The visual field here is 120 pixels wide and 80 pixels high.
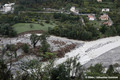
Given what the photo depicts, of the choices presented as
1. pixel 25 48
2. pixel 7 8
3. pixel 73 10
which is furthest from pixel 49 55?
pixel 7 8

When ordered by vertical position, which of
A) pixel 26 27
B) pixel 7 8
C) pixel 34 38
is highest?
pixel 34 38

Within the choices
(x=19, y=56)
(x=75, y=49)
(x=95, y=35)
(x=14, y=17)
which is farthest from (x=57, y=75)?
(x=14, y=17)

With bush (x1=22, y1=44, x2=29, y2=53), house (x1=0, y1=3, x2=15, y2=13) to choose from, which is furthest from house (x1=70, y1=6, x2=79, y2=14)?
bush (x1=22, y1=44, x2=29, y2=53)

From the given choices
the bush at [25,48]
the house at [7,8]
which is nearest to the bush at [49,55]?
the bush at [25,48]

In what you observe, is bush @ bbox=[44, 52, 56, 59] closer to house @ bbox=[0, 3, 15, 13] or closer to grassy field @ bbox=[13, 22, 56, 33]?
grassy field @ bbox=[13, 22, 56, 33]

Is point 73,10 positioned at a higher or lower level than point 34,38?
lower

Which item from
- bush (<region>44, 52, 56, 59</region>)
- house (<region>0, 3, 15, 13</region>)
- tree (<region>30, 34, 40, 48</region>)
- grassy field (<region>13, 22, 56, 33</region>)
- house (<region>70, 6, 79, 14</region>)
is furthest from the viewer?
house (<region>0, 3, 15, 13</region>)

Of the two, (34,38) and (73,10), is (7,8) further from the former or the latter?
(34,38)

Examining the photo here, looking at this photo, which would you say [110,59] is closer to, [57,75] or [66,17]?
[57,75]

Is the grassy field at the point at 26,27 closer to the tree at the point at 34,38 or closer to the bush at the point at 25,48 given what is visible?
the tree at the point at 34,38

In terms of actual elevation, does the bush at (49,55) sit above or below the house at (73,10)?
below

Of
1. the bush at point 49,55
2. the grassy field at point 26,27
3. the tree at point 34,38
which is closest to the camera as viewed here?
the bush at point 49,55
